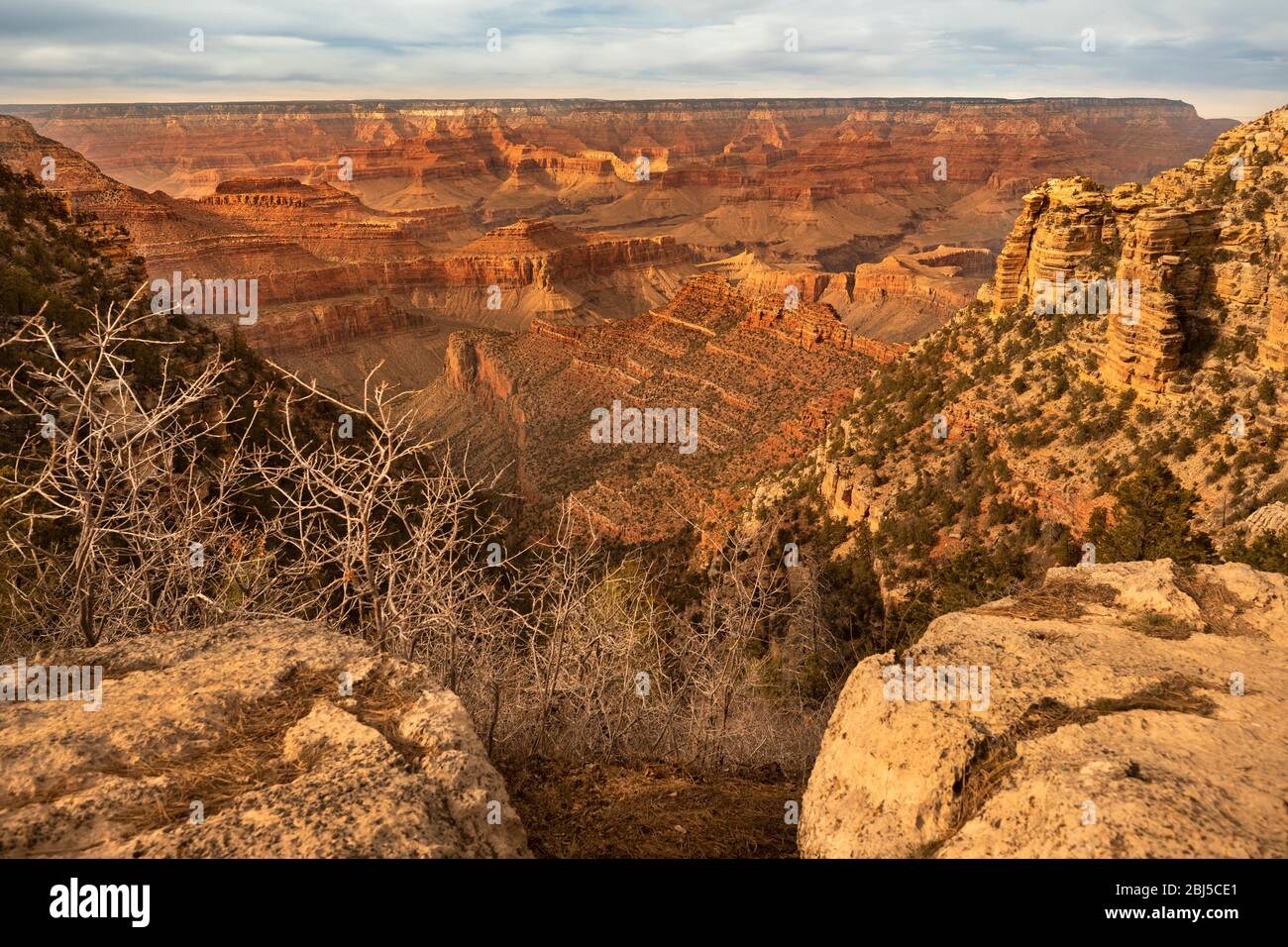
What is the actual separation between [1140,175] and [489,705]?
22774 cm

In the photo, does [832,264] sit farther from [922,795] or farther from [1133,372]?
[922,795]

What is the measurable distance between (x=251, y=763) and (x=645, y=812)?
9.45ft

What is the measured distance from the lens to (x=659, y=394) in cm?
4806

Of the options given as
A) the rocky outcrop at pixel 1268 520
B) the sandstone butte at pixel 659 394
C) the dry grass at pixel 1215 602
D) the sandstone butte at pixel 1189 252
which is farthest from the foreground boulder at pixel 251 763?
the sandstone butte at pixel 659 394

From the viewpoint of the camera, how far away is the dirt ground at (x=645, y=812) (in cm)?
582

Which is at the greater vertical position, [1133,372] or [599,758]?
[1133,372]

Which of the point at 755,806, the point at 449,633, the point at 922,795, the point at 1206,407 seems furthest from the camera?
the point at 1206,407

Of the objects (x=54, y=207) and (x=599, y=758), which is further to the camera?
(x=54, y=207)

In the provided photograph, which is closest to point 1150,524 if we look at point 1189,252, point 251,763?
point 1189,252

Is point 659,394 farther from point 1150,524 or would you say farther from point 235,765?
point 235,765

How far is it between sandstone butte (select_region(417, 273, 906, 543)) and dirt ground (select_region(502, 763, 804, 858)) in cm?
2234

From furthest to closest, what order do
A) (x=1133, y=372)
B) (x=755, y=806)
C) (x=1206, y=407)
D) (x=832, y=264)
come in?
1. (x=832, y=264)
2. (x=1133, y=372)
3. (x=1206, y=407)
4. (x=755, y=806)
